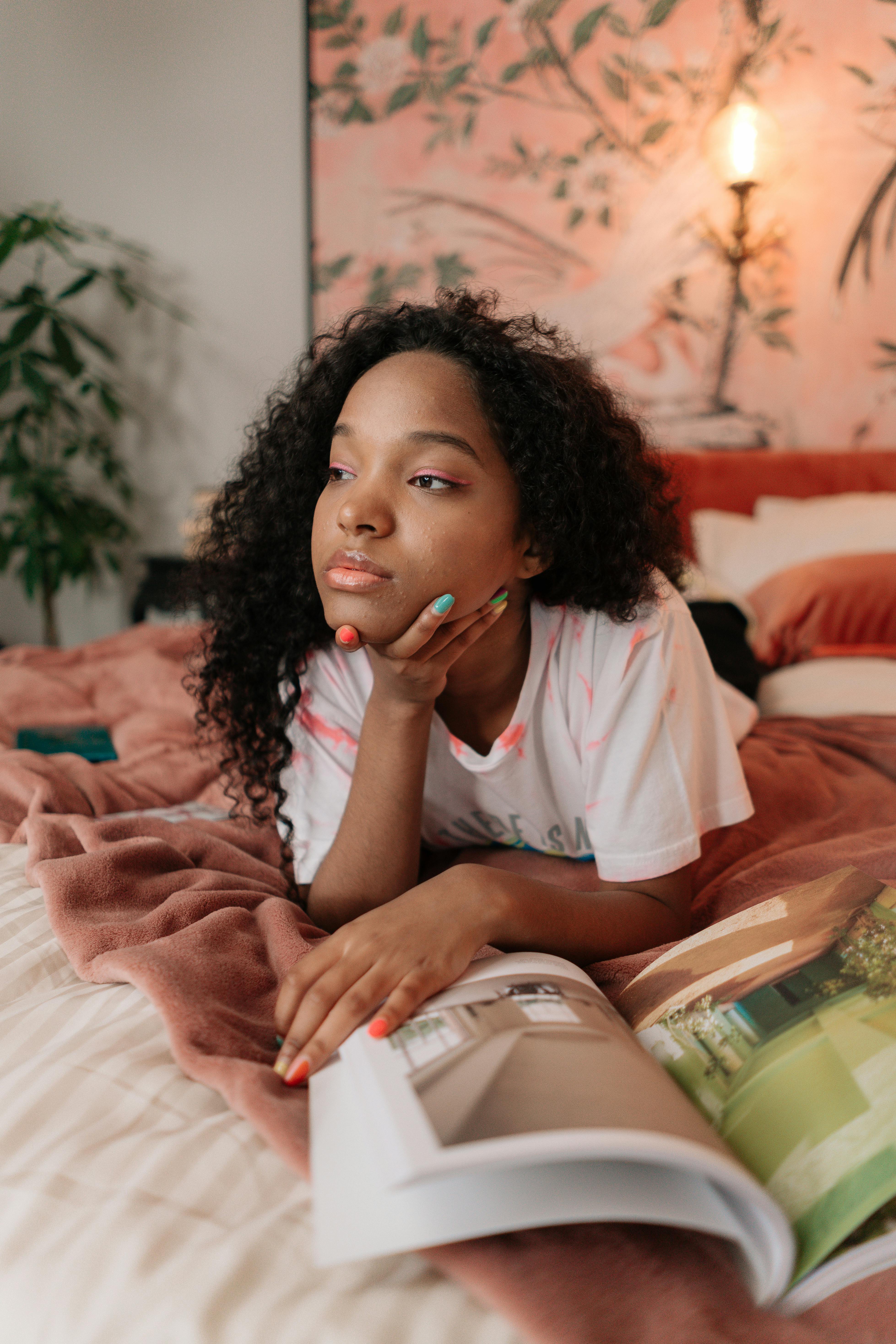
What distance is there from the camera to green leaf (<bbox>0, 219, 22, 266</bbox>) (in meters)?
2.43

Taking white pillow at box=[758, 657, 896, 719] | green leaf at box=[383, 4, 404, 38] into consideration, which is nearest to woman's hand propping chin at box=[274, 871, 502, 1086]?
white pillow at box=[758, 657, 896, 719]

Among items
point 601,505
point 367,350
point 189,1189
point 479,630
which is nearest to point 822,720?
point 601,505

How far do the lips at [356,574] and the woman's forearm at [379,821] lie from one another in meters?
0.14

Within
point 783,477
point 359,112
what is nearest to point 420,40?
point 359,112

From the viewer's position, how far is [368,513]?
2.34ft

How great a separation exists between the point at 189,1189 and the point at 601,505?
0.67 m

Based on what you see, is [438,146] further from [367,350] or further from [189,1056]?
[189,1056]

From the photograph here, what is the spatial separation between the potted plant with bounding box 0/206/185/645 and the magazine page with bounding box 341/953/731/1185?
2.51 metres

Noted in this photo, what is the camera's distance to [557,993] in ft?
1.84

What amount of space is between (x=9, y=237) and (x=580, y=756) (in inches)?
93.1

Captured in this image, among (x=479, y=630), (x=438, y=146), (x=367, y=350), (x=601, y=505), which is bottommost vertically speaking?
(x=479, y=630)

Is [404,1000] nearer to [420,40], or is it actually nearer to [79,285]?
[79,285]

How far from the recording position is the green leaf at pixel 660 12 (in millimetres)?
2459

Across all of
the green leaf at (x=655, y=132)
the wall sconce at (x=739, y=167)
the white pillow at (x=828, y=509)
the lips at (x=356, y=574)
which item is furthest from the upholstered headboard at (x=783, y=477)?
the lips at (x=356, y=574)
